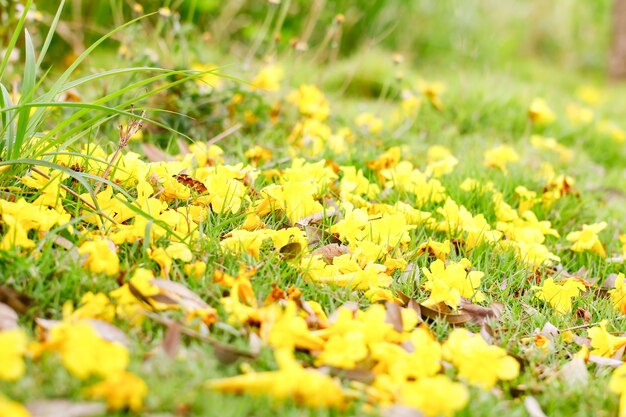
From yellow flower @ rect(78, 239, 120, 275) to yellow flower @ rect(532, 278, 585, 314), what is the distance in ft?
3.54

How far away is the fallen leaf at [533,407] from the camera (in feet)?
4.26

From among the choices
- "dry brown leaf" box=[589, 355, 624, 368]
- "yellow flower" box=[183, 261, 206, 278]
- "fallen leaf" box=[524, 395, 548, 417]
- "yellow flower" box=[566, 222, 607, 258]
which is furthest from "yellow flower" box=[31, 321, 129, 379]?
"yellow flower" box=[566, 222, 607, 258]

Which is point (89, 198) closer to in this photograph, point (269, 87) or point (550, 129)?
point (269, 87)

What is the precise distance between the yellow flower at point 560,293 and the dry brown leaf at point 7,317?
126 centimetres

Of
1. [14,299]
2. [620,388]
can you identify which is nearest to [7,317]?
[14,299]

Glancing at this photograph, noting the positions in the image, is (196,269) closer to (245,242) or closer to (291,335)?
(245,242)

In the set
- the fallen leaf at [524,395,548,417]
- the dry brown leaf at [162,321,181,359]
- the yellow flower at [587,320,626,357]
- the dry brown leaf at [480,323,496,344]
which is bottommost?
the dry brown leaf at [162,321,181,359]

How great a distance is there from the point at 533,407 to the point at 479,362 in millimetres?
141

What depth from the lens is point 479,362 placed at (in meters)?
1.29

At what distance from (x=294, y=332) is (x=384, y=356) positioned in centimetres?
18

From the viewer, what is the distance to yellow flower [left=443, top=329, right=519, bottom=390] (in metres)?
1.29

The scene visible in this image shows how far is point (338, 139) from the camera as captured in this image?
9.52 ft

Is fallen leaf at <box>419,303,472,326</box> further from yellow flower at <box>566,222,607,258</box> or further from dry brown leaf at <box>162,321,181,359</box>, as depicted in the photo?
yellow flower at <box>566,222,607,258</box>

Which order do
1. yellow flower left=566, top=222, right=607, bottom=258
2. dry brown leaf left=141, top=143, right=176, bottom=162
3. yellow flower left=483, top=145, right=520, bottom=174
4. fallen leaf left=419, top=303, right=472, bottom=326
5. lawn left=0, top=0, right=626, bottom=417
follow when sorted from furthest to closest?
1. yellow flower left=483, top=145, right=520, bottom=174
2. dry brown leaf left=141, top=143, right=176, bottom=162
3. yellow flower left=566, top=222, right=607, bottom=258
4. fallen leaf left=419, top=303, right=472, bottom=326
5. lawn left=0, top=0, right=626, bottom=417
